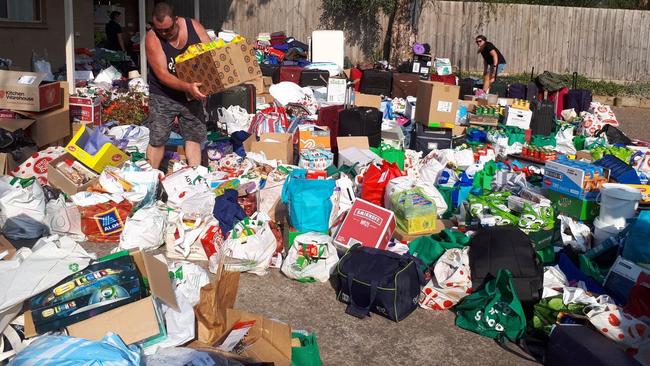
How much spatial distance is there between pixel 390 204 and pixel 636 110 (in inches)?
465

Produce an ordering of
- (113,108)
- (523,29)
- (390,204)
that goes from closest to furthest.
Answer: (390,204) < (113,108) < (523,29)

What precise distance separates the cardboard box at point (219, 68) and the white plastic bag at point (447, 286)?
2.50 metres

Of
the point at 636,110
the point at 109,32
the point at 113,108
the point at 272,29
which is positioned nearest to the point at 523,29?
the point at 636,110

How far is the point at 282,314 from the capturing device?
4594 mm

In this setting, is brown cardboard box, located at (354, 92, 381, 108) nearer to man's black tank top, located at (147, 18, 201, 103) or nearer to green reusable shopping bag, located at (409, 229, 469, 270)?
man's black tank top, located at (147, 18, 201, 103)

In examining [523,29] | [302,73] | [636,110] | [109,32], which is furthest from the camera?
[523,29]

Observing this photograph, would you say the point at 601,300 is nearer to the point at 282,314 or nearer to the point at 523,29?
the point at 282,314

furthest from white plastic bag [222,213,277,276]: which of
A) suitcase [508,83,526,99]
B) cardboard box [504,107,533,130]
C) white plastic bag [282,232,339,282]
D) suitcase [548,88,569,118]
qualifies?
suitcase [548,88,569,118]

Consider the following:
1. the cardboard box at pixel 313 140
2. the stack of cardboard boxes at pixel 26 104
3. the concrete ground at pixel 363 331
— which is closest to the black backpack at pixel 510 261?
the concrete ground at pixel 363 331

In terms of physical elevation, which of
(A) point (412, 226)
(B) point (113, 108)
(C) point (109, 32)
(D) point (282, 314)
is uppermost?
(C) point (109, 32)

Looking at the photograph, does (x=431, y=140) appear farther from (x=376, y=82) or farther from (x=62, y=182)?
(x=62, y=182)

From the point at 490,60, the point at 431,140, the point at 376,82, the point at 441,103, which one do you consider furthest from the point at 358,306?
the point at 490,60

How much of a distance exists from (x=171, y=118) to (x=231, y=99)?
9.60ft

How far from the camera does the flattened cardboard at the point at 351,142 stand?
774 cm
